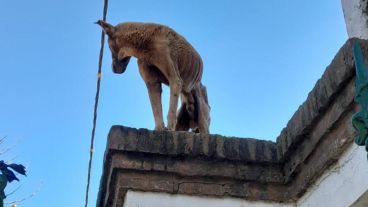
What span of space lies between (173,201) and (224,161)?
1.30 feet

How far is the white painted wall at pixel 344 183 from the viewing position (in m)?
3.31

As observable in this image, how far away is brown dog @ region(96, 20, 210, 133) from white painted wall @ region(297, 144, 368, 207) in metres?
1.16

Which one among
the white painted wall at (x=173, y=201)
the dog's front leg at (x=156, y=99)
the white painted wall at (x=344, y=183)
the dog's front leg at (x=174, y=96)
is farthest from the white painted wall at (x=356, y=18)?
the dog's front leg at (x=156, y=99)

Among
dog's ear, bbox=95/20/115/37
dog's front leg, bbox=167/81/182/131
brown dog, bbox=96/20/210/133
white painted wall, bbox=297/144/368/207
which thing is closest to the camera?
white painted wall, bbox=297/144/368/207

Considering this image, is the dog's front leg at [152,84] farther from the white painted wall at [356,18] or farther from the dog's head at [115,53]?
the white painted wall at [356,18]

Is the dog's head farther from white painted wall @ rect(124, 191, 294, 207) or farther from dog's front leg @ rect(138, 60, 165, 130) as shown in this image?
white painted wall @ rect(124, 191, 294, 207)

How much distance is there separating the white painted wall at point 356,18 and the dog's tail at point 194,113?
4.59 feet

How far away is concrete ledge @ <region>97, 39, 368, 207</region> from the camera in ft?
12.5

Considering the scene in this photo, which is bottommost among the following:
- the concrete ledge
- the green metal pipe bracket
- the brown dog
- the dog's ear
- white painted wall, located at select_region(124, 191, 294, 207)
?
the green metal pipe bracket

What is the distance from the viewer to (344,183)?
3461 mm

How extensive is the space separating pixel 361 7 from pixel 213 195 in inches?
51.8

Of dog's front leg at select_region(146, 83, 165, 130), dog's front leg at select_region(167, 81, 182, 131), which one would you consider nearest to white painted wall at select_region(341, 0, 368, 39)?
dog's front leg at select_region(167, 81, 182, 131)

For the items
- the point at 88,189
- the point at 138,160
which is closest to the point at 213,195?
the point at 138,160

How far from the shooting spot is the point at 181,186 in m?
3.92
